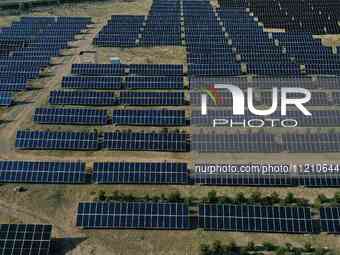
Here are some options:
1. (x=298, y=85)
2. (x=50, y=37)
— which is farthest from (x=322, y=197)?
(x=50, y=37)

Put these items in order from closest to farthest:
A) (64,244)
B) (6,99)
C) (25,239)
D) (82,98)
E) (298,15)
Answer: (25,239)
(64,244)
(82,98)
(6,99)
(298,15)

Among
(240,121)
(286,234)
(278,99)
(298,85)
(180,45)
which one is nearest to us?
(286,234)

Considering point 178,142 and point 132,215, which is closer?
point 132,215

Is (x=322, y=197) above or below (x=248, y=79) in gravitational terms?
below

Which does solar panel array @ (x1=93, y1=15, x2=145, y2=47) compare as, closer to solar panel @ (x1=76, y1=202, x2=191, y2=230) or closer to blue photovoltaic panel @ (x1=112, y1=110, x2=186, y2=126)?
blue photovoltaic panel @ (x1=112, y1=110, x2=186, y2=126)

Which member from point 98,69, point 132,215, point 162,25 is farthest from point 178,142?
point 162,25

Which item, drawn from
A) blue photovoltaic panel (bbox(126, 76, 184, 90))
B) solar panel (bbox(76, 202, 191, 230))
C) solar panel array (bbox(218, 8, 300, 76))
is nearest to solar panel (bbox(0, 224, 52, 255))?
solar panel (bbox(76, 202, 191, 230))

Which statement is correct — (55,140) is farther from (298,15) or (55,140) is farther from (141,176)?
(298,15)

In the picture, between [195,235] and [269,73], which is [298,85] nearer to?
[269,73]
